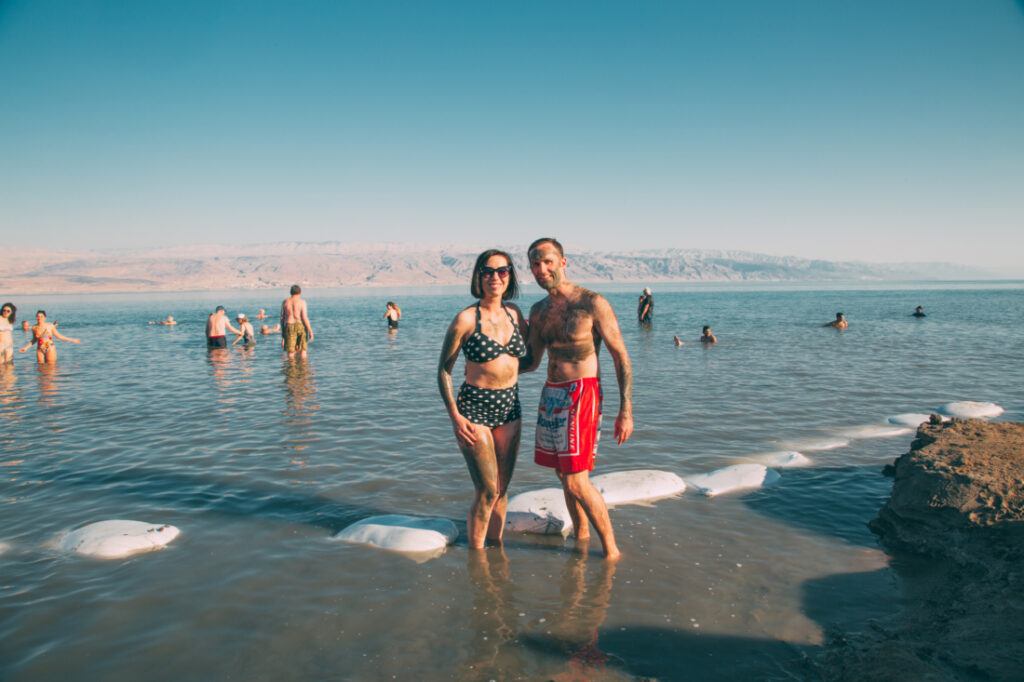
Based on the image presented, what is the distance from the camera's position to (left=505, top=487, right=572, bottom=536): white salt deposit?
548cm

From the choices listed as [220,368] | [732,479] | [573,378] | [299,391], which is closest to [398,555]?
[573,378]

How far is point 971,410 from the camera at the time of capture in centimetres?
968

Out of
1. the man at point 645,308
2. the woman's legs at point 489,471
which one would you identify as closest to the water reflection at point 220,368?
the woman's legs at point 489,471

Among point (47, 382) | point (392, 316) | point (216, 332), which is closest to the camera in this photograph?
point (47, 382)

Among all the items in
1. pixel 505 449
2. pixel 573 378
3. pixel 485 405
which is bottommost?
pixel 505 449

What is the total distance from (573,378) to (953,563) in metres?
3.42

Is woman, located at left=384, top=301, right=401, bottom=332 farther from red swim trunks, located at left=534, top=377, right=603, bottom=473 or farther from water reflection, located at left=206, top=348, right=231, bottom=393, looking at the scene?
red swim trunks, located at left=534, top=377, right=603, bottom=473

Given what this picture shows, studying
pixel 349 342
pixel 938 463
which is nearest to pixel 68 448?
pixel 938 463

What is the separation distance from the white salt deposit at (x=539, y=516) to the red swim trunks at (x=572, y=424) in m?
1.13

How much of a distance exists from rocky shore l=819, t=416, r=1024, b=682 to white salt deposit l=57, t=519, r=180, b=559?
5.48m

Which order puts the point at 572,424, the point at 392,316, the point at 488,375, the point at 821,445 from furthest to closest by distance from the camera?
the point at 392,316, the point at 821,445, the point at 488,375, the point at 572,424

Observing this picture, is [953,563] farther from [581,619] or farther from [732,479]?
[581,619]

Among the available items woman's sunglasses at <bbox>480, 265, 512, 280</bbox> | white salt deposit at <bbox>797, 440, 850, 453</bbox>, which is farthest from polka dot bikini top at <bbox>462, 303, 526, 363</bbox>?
white salt deposit at <bbox>797, 440, 850, 453</bbox>

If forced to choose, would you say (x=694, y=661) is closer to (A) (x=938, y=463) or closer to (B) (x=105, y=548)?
(A) (x=938, y=463)
